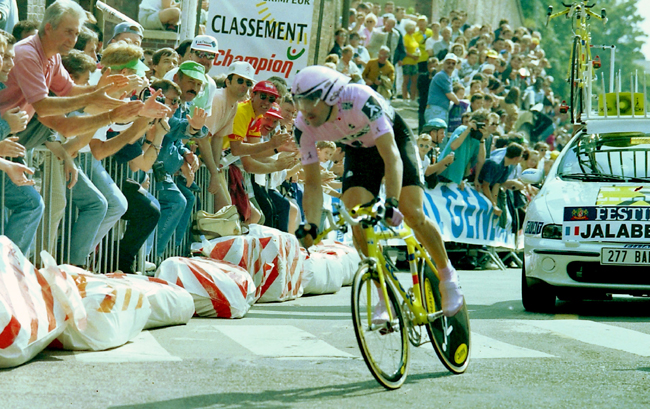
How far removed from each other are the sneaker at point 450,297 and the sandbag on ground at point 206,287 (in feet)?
9.87

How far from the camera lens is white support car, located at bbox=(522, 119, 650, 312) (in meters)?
9.52

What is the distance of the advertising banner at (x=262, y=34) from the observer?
1374 cm

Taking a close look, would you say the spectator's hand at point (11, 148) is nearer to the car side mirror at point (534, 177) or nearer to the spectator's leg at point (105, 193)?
the spectator's leg at point (105, 193)

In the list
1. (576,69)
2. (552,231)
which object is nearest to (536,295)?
(552,231)

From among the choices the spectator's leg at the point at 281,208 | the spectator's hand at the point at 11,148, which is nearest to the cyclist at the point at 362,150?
the spectator's hand at the point at 11,148

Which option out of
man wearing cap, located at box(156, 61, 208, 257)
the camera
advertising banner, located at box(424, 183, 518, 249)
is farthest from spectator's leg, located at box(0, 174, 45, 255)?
the camera

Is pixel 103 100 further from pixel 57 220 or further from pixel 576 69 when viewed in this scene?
pixel 576 69

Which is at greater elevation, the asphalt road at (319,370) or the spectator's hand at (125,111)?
the spectator's hand at (125,111)

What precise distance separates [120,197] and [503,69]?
62.9ft

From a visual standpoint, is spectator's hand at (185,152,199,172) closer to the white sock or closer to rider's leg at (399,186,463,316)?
rider's leg at (399,186,463,316)

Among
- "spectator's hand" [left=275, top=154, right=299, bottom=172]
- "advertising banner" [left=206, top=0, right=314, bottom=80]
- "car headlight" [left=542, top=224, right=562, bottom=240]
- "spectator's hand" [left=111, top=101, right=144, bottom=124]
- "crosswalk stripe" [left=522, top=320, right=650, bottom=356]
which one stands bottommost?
"crosswalk stripe" [left=522, top=320, right=650, bottom=356]

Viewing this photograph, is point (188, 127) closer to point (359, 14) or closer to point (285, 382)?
point (285, 382)

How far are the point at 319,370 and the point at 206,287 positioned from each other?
9.59ft

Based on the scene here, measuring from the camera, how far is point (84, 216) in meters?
8.60
